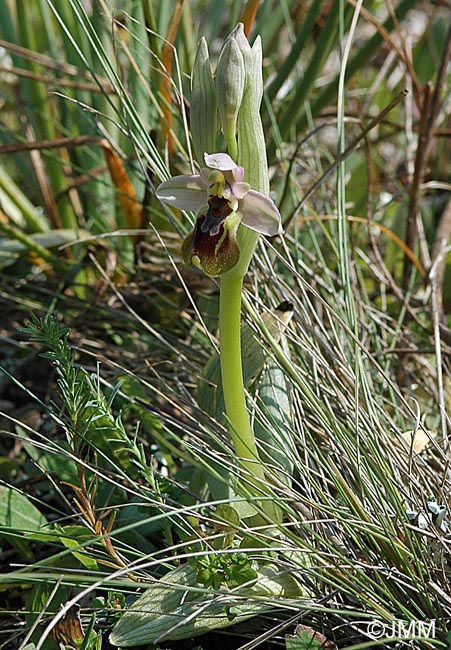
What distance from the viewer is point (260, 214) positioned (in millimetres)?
629

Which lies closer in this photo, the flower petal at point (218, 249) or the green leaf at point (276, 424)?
the flower petal at point (218, 249)

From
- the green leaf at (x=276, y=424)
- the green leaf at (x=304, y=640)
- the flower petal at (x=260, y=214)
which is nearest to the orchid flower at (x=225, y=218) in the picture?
the flower petal at (x=260, y=214)

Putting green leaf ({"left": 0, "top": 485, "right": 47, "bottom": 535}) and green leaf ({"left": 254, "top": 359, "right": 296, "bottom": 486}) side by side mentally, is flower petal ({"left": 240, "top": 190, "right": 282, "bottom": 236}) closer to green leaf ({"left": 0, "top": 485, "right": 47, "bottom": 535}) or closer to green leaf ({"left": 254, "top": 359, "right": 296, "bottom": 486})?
green leaf ({"left": 254, "top": 359, "right": 296, "bottom": 486})

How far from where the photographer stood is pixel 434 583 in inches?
27.2

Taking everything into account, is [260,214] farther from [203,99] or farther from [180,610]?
[180,610]

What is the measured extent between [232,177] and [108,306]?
57 centimetres

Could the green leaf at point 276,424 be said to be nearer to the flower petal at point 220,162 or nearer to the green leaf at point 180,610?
the green leaf at point 180,610

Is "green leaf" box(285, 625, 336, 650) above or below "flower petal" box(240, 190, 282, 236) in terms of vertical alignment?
below

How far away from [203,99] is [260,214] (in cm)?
11

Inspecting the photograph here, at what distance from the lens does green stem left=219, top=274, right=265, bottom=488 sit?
0.67 metres

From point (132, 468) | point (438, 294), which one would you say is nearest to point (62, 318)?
point (132, 468)

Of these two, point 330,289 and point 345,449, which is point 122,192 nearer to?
point 330,289

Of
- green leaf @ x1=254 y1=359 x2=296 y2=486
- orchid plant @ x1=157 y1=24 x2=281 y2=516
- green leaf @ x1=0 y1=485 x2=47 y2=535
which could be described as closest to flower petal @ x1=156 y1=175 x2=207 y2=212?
orchid plant @ x1=157 y1=24 x2=281 y2=516

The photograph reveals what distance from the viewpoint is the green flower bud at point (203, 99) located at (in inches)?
25.1
